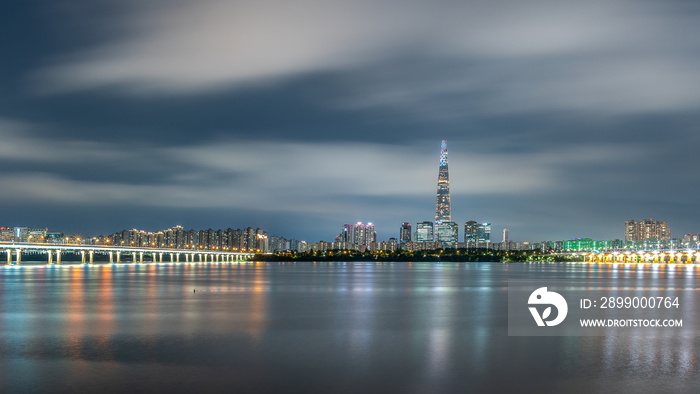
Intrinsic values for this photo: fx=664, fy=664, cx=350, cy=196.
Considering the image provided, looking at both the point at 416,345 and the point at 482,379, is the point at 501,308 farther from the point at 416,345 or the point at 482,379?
the point at 482,379

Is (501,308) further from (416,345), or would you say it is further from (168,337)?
(168,337)

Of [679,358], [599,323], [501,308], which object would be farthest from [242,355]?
[501,308]

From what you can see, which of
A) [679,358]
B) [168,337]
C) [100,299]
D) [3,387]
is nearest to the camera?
[3,387]

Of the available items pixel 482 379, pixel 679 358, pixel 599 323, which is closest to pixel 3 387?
pixel 482 379

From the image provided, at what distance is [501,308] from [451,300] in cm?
782

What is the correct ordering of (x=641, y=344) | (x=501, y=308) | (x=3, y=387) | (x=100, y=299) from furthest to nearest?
(x=100, y=299), (x=501, y=308), (x=641, y=344), (x=3, y=387)

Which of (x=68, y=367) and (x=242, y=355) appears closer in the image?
(x=68, y=367)

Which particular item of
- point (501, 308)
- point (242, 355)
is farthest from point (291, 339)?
point (501, 308)

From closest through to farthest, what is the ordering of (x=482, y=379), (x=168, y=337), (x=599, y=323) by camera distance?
1. (x=482, y=379)
2. (x=168, y=337)
3. (x=599, y=323)

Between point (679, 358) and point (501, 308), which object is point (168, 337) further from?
point (501, 308)

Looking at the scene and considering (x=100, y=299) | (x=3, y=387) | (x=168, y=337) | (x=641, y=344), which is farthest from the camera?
(x=100, y=299)

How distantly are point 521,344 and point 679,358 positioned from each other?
541 cm

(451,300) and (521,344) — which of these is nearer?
(521,344)

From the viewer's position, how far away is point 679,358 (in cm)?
2138
